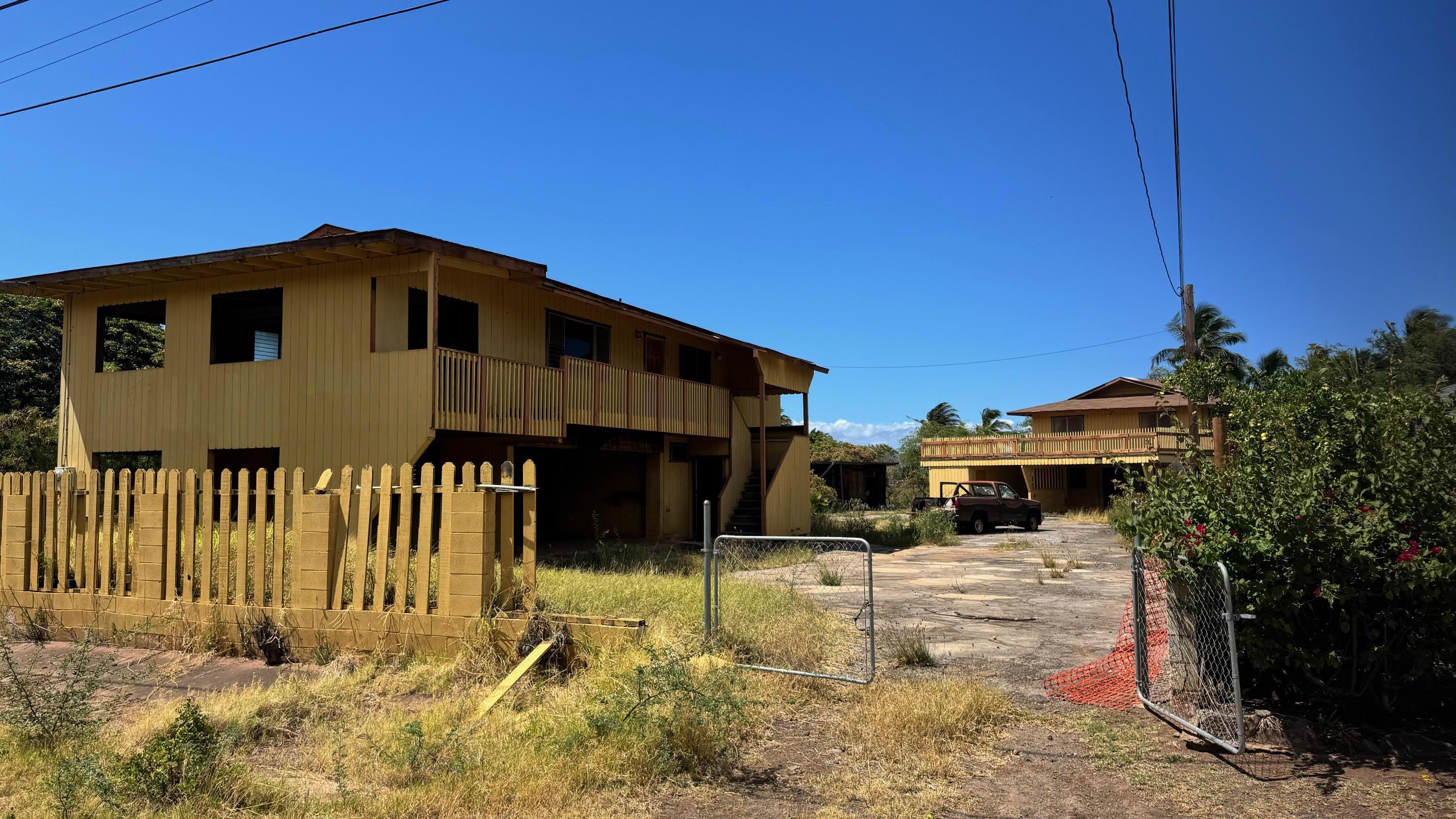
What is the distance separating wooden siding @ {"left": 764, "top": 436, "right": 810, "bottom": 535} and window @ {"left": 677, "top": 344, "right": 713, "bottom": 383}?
2.98 meters

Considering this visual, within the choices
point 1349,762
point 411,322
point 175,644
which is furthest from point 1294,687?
point 411,322

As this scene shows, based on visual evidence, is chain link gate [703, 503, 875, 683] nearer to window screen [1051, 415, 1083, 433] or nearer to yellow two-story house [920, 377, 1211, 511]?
yellow two-story house [920, 377, 1211, 511]

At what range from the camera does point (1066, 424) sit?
45.3 m

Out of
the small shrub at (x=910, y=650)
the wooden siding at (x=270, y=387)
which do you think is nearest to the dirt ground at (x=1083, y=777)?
the small shrub at (x=910, y=650)

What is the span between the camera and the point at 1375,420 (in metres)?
5.96

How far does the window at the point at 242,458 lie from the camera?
16719mm

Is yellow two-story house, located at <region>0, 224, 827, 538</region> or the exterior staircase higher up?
yellow two-story house, located at <region>0, 224, 827, 538</region>

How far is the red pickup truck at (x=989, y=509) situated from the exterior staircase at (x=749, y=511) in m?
7.36

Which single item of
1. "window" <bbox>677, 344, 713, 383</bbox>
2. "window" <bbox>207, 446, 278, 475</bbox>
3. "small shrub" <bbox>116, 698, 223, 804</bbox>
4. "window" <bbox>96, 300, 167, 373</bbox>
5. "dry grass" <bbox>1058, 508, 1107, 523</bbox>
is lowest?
"dry grass" <bbox>1058, 508, 1107, 523</bbox>

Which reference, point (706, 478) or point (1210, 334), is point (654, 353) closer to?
point (706, 478)

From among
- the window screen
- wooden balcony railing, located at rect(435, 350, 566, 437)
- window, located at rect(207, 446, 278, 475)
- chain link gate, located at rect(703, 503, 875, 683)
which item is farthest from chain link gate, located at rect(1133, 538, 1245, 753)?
the window screen

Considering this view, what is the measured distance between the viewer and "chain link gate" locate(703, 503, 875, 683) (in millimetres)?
7371

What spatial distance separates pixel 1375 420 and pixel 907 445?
63.8 m

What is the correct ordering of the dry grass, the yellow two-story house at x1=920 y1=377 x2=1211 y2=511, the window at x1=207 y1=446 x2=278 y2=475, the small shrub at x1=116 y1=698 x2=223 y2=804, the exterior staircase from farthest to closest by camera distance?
the yellow two-story house at x1=920 y1=377 x2=1211 y2=511 → the dry grass → the exterior staircase → the window at x1=207 y1=446 x2=278 y2=475 → the small shrub at x1=116 y1=698 x2=223 y2=804
